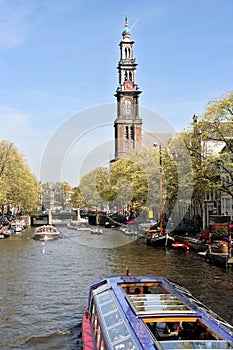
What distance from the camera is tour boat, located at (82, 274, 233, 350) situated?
1176 centimetres

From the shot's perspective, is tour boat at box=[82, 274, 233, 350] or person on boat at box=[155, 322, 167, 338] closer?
tour boat at box=[82, 274, 233, 350]

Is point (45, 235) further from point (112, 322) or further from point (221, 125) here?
point (112, 322)

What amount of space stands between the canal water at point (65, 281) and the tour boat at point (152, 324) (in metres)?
4.67

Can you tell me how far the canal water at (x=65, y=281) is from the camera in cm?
2267

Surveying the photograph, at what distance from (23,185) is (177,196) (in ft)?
131

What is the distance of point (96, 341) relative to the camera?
1575cm

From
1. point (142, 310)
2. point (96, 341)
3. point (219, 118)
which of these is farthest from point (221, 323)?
point (219, 118)

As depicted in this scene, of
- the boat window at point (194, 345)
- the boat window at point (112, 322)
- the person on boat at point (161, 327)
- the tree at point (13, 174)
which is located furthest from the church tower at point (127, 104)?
the boat window at point (194, 345)

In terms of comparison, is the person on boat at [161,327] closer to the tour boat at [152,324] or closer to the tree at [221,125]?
the tour boat at [152,324]

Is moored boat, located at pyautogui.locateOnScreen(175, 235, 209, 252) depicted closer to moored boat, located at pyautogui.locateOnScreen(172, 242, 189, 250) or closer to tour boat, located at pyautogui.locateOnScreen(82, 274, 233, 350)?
moored boat, located at pyautogui.locateOnScreen(172, 242, 189, 250)

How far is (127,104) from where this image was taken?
6550 inches

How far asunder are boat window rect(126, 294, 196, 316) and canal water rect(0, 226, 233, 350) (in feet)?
19.6

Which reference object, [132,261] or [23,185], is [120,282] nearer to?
[132,261]

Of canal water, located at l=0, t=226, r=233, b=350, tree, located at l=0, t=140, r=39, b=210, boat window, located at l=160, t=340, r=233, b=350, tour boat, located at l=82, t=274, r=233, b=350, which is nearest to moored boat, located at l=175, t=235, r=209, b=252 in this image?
canal water, located at l=0, t=226, r=233, b=350
